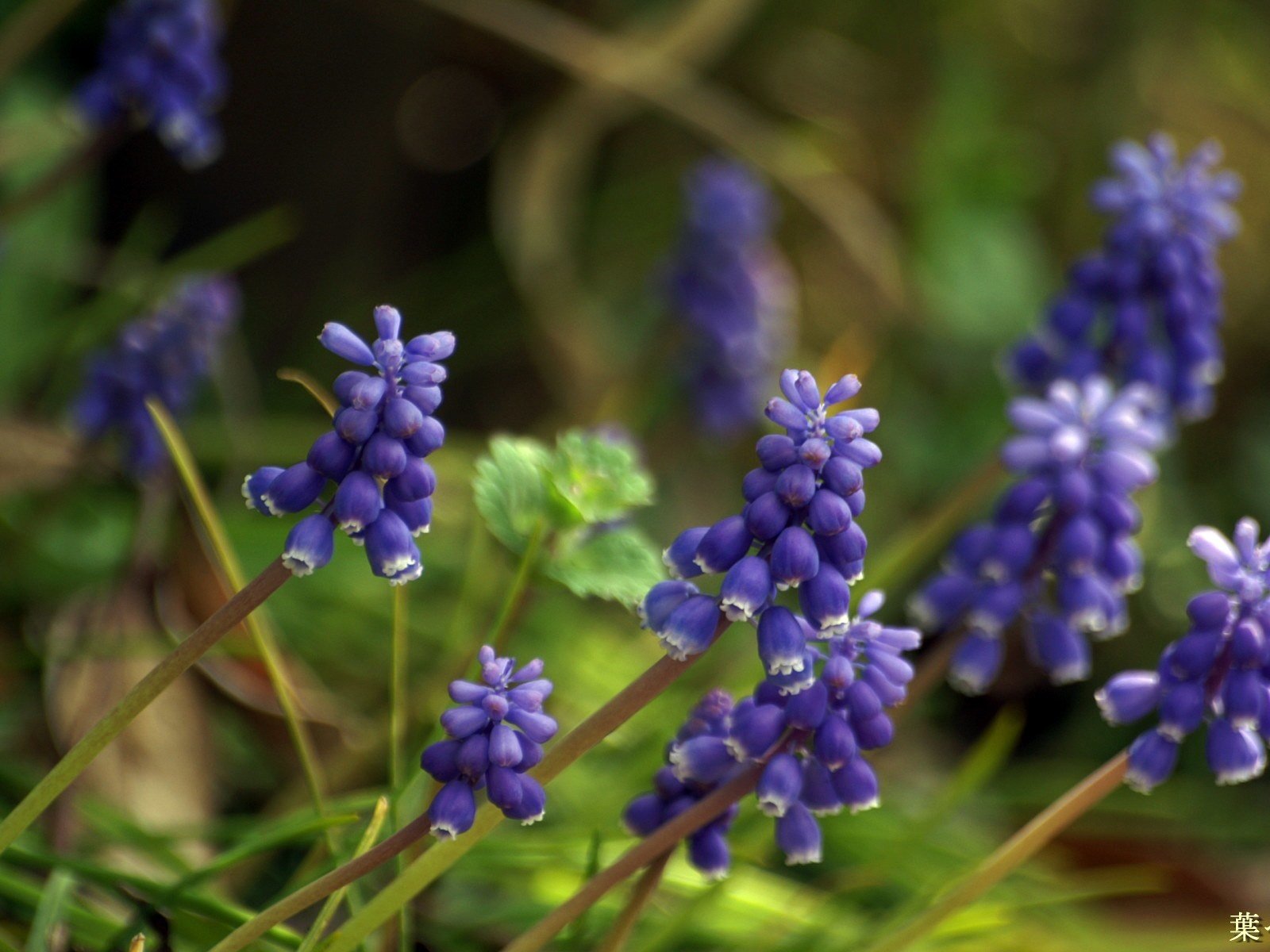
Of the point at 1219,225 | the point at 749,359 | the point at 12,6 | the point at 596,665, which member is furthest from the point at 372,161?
the point at 1219,225

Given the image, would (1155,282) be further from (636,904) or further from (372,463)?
(372,463)

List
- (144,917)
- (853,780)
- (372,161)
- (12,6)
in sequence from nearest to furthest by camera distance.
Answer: (853,780), (144,917), (12,6), (372,161)

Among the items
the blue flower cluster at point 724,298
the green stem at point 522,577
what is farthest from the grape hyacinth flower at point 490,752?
the blue flower cluster at point 724,298

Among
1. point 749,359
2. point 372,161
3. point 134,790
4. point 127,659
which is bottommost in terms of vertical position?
point 134,790

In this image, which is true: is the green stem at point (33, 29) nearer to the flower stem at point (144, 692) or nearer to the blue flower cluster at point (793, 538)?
the flower stem at point (144, 692)

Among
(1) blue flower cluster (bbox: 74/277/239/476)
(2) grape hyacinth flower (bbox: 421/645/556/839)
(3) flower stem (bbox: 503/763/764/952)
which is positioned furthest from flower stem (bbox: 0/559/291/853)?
(1) blue flower cluster (bbox: 74/277/239/476)

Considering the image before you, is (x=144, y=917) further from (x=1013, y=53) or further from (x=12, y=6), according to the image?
(x=1013, y=53)

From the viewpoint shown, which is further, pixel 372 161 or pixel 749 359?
pixel 372 161
